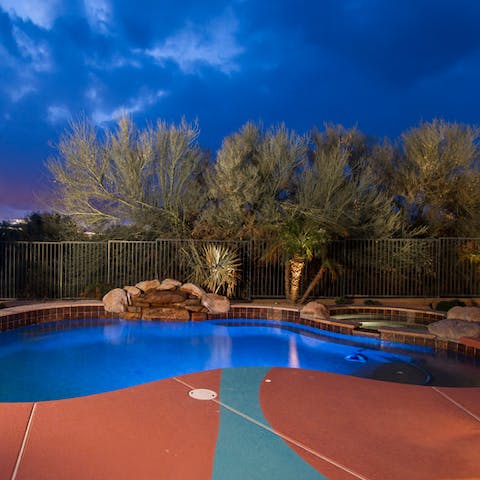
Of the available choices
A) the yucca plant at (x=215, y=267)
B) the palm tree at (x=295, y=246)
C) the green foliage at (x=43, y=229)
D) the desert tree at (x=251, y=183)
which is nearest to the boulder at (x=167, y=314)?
the yucca plant at (x=215, y=267)

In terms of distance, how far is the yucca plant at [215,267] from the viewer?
31.2ft

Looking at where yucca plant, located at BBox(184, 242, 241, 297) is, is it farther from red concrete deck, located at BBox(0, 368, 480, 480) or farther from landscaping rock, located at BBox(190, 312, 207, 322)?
red concrete deck, located at BBox(0, 368, 480, 480)

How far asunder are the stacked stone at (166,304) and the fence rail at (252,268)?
1482 millimetres

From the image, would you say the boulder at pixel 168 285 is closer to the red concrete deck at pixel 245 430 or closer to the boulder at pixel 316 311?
the boulder at pixel 316 311

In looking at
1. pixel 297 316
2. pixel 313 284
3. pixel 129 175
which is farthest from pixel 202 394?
pixel 129 175

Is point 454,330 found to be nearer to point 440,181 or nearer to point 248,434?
point 248,434

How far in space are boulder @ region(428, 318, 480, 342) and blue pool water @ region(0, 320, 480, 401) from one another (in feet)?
1.19

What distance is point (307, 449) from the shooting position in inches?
105

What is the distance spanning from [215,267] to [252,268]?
1515 millimetres

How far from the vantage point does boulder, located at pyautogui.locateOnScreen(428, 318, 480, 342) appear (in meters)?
6.15

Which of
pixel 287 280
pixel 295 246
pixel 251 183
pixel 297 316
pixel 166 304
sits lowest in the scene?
Result: pixel 297 316

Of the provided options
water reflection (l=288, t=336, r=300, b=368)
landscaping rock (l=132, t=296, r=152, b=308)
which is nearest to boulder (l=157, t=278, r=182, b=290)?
landscaping rock (l=132, t=296, r=152, b=308)

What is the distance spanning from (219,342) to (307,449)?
4386 millimetres

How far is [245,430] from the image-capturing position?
9.65ft
